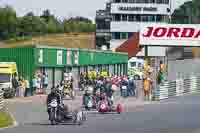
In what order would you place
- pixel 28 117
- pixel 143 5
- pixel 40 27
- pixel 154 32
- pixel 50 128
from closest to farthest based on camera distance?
pixel 50 128, pixel 28 117, pixel 154 32, pixel 143 5, pixel 40 27

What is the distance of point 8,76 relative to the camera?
140ft

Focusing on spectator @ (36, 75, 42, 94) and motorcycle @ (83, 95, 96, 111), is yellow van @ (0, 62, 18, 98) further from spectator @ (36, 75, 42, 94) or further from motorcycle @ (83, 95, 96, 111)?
motorcycle @ (83, 95, 96, 111)

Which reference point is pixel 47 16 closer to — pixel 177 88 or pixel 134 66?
pixel 134 66

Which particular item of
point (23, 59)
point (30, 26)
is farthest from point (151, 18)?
point (23, 59)

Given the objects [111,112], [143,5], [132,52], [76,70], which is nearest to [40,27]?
[143,5]

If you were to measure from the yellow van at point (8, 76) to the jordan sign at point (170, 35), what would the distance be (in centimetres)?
1374

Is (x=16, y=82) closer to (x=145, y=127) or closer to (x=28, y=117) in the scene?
(x=28, y=117)

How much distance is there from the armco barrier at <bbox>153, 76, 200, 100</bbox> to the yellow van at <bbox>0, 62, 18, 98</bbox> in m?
8.50

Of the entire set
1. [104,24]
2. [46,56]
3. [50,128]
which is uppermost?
[104,24]

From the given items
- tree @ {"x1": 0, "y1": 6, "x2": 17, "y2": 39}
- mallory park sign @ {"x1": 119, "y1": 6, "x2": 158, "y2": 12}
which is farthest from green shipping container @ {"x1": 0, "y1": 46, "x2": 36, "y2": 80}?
tree @ {"x1": 0, "y1": 6, "x2": 17, "y2": 39}

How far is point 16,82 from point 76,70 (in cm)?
1391

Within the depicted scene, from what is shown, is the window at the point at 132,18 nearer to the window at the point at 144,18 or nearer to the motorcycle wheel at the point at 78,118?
the window at the point at 144,18

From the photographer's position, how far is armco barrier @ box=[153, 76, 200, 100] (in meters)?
43.4

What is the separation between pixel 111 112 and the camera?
3172 cm
